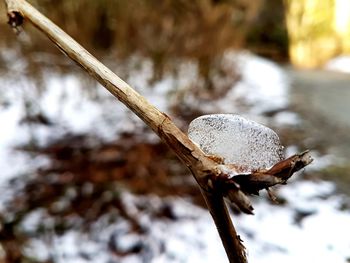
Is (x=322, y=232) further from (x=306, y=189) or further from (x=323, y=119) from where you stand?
(x=323, y=119)

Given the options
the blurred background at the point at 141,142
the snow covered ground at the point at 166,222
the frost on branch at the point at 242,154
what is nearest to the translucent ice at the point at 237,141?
the frost on branch at the point at 242,154

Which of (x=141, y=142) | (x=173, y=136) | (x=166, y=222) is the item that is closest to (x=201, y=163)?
(x=173, y=136)

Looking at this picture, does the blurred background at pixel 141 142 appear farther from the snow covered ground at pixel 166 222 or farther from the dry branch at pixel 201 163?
the dry branch at pixel 201 163

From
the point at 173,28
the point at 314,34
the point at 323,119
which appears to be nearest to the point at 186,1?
the point at 173,28

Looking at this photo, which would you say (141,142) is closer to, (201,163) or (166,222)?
(166,222)

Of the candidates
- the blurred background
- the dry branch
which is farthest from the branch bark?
the blurred background

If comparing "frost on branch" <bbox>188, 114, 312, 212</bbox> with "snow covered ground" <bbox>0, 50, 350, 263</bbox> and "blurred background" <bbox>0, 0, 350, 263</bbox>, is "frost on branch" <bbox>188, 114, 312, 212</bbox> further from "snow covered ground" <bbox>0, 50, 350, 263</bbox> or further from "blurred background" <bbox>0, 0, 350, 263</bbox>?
"snow covered ground" <bbox>0, 50, 350, 263</bbox>
